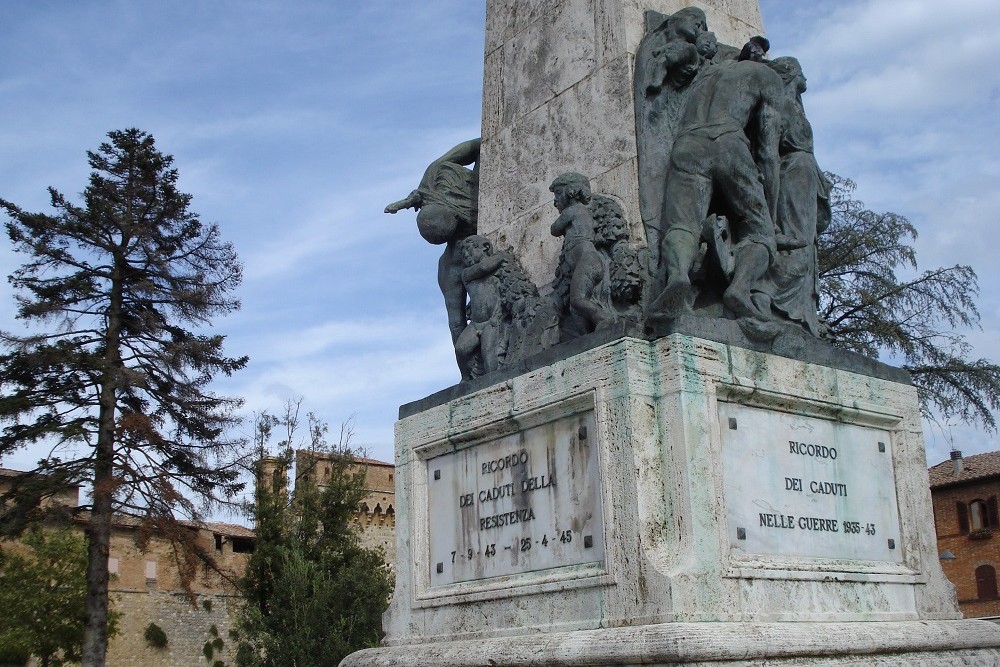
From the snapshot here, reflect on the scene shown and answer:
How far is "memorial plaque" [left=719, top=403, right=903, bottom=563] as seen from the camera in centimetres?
485

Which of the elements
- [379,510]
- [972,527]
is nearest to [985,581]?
[972,527]

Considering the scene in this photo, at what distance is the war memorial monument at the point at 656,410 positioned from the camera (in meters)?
4.64

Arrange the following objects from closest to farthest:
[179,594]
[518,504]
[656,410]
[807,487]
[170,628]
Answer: [656,410] → [807,487] → [518,504] → [179,594] → [170,628]

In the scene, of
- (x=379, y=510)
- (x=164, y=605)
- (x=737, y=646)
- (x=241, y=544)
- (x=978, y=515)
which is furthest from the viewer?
(x=241, y=544)

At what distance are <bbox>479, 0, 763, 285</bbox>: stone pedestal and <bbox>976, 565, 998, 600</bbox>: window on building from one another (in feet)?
126

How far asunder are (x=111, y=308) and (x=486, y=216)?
69.6ft

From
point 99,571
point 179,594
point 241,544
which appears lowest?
point 99,571

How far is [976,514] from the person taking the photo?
40844 millimetres

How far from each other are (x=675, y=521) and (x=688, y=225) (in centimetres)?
144

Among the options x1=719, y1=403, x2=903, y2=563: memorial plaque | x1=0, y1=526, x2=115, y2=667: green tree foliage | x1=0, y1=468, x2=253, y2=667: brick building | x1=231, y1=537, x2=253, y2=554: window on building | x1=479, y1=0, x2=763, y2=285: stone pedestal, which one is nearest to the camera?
x1=719, y1=403, x2=903, y2=563: memorial plaque

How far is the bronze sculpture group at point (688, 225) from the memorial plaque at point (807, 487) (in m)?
0.47

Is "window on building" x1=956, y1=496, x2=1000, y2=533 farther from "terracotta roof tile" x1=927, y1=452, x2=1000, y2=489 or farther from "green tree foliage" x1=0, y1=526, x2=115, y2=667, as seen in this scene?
"green tree foliage" x1=0, y1=526, x2=115, y2=667

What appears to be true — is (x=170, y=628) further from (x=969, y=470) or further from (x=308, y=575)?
(x=969, y=470)

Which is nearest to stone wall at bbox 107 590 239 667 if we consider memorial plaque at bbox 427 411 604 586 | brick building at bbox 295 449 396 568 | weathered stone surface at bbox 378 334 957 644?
brick building at bbox 295 449 396 568
